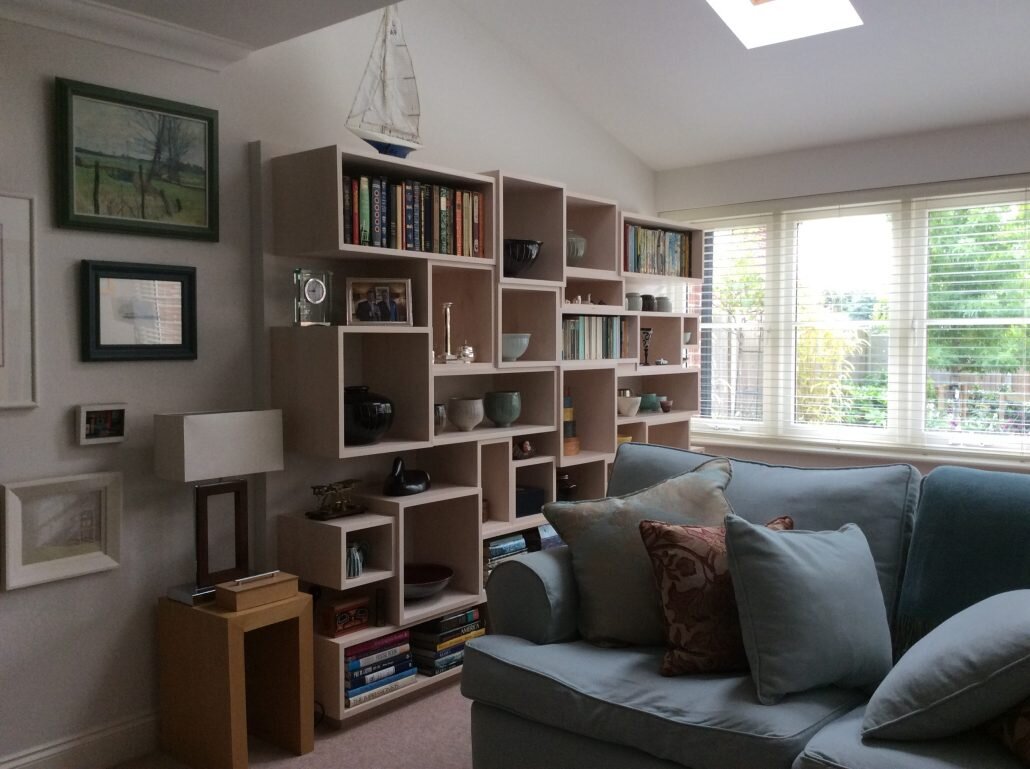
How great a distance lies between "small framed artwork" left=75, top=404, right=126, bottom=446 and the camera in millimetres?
2568

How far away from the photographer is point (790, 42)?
360 cm

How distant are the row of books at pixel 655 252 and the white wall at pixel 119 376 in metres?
1.64

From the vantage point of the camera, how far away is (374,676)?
2.98 m

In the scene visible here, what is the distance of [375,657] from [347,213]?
153 centimetres

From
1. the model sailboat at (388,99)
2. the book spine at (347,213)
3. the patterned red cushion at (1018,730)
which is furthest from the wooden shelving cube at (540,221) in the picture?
the patterned red cushion at (1018,730)

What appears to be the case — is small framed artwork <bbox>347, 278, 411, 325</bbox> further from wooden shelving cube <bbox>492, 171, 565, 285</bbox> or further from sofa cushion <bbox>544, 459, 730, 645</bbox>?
sofa cushion <bbox>544, 459, 730, 645</bbox>

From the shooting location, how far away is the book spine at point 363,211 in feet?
9.50

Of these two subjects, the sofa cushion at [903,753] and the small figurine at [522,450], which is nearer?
the sofa cushion at [903,753]

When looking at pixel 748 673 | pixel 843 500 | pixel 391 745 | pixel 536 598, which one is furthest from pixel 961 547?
pixel 391 745

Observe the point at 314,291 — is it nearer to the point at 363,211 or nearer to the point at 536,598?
the point at 363,211

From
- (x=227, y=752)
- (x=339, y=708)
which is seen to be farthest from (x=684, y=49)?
(x=227, y=752)

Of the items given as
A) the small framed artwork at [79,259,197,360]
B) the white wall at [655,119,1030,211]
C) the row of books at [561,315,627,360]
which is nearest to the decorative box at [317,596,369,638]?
the small framed artwork at [79,259,197,360]

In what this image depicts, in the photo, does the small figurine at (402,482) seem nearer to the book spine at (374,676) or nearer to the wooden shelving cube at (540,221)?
the book spine at (374,676)

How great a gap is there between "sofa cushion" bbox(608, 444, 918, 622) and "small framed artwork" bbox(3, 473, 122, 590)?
1714 millimetres
